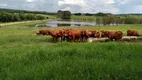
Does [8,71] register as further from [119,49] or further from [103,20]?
[103,20]

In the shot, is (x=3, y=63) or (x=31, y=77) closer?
(x=31, y=77)

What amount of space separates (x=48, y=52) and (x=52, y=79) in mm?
3759

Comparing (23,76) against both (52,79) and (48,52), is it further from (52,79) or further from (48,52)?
(48,52)

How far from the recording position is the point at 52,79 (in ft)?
28.6

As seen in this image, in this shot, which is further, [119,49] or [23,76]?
[119,49]

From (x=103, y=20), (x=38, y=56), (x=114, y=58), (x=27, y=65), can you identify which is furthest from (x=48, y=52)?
(x=103, y=20)

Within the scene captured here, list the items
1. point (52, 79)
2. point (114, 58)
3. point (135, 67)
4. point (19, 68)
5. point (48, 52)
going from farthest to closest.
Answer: point (48, 52), point (114, 58), point (19, 68), point (135, 67), point (52, 79)

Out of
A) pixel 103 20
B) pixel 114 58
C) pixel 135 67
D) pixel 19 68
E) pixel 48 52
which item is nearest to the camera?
pixel 135 67

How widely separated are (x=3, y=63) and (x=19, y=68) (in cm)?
84

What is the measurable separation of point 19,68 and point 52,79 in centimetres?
191

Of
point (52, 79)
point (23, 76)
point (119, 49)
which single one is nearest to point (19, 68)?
point (23, 76)

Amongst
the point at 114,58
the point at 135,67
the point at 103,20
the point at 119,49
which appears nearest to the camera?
the point at 135,67

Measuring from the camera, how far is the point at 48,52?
1241 cm

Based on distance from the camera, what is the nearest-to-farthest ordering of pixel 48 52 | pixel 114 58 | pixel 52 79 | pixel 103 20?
1. pixel 52 79
2. pixel 114 58
3. pixel 48 52
4. pixel 103 20
